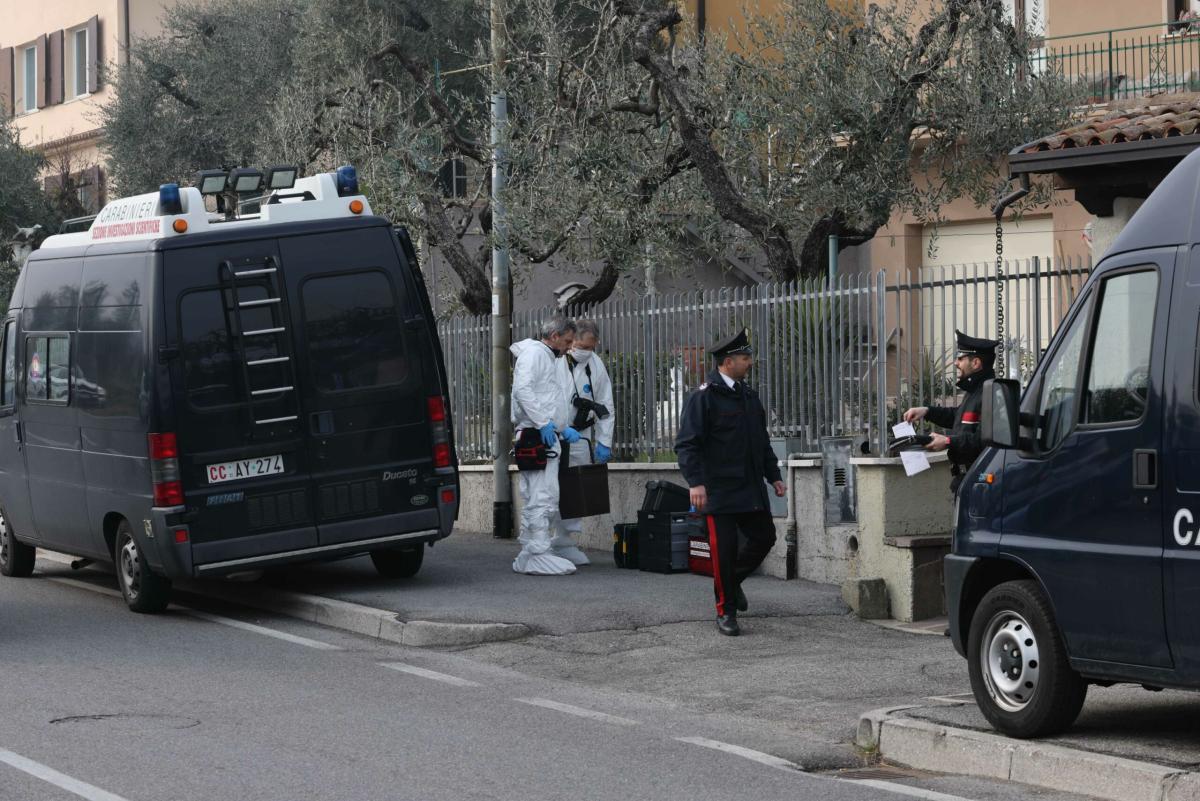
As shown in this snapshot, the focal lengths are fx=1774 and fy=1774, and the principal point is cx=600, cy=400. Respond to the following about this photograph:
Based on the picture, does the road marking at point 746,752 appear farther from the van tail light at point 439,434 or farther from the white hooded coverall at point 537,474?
the white hooded coverall at point 537,474

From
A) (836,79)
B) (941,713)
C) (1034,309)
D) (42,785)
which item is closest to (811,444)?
(1034,309)

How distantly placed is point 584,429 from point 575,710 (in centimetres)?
566

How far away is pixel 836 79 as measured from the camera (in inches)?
599

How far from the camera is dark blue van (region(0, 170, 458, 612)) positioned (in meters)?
11.7

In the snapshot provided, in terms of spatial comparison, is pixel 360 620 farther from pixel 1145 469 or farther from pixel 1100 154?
pixel 1145 469

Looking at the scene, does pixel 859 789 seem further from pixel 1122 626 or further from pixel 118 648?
pixel 118 648

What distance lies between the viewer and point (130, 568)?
12477 millimetres

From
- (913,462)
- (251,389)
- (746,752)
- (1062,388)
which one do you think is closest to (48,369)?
(251,389)

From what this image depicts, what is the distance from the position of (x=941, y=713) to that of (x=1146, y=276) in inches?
87.1

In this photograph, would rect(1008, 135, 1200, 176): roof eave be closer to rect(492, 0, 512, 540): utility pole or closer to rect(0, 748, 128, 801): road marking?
rect(492, 0, 512, 540): utility pole

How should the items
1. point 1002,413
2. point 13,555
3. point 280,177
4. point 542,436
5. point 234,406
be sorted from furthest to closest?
point 13,555 < point 542,436 < point 280,177 < point 234,406 < point 1002,413

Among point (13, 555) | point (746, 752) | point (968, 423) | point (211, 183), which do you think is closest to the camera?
point (746, 752)

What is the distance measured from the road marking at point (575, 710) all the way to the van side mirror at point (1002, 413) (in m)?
2.30

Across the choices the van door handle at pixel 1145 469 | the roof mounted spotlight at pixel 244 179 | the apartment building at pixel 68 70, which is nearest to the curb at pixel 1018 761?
the van door handle at pixel 1145 469
